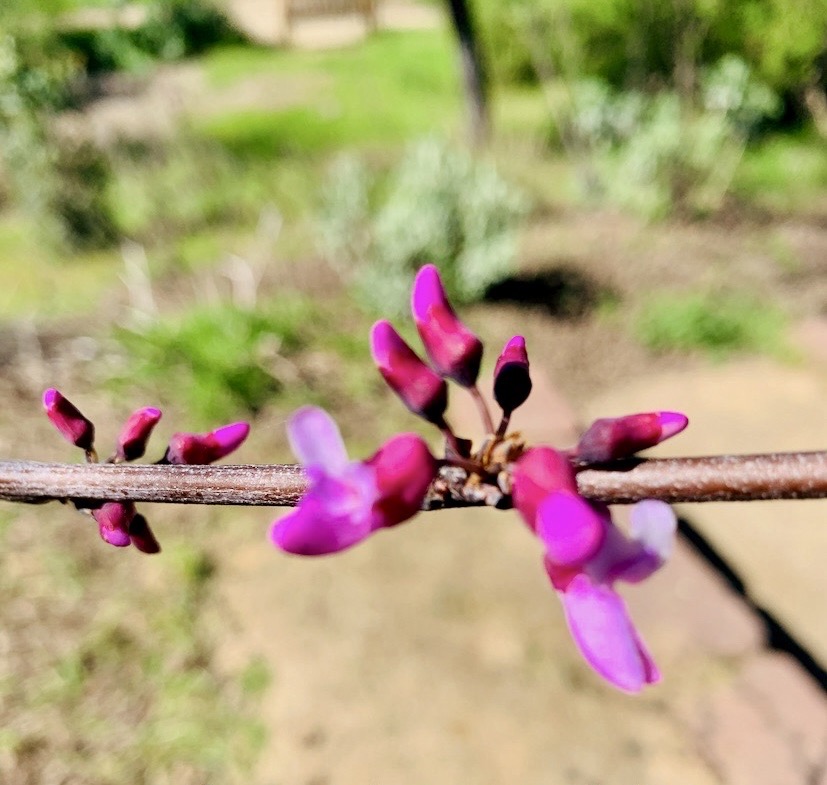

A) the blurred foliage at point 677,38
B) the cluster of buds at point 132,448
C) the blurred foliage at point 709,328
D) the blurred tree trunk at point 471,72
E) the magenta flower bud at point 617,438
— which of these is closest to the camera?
the magenta flower bud at point 617,438

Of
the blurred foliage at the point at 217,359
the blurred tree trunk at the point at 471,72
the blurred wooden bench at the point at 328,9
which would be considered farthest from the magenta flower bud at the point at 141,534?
the blurred wooden bench at the point at 328,9

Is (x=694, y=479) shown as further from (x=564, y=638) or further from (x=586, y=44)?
(x=586, y=44)

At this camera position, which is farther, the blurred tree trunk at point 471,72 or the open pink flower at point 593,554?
the blurred tree trunk at point 471,72

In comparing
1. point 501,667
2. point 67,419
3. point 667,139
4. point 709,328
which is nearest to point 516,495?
point 67,419

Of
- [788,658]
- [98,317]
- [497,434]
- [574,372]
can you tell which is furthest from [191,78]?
[497,434]

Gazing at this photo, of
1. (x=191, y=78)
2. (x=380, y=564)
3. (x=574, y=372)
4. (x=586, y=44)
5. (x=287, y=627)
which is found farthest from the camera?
(x=191, y=78)

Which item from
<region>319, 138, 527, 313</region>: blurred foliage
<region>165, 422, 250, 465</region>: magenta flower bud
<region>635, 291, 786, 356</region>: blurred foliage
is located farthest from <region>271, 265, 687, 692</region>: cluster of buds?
<region>635, 291, 786, 356</region>: blurred foliage

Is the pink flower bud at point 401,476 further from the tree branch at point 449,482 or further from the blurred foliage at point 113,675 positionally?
the blurred foliage at point 113,675
